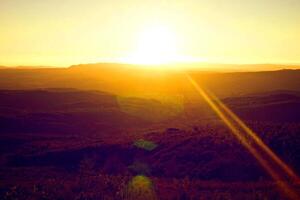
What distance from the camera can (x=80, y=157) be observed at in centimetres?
2975

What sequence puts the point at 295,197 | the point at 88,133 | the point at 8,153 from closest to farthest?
the point at 295,197
the point at 8,153
the point at 88,133

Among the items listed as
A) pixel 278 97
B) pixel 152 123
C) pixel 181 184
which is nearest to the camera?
pixel 181 184

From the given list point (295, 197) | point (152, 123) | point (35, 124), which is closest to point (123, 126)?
point (152, 123)

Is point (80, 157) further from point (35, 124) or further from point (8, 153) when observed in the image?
point (35, 124)

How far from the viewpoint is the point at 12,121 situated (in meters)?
48.9

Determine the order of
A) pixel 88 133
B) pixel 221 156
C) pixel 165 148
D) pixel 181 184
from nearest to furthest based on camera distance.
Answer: pixel 181 184 < pixel 221 156 < pixel 165 148 < pixel 88 133

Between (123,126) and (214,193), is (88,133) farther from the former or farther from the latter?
(214,193)

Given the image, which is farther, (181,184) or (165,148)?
(165,148)

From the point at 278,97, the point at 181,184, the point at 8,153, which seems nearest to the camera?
the point at 181,184

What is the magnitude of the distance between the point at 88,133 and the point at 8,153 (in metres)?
15.0

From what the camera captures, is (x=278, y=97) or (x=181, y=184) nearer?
(x=181, y=184)

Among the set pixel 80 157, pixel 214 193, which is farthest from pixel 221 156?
pixel 80 157

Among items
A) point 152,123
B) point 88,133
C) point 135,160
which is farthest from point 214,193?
point 152,123

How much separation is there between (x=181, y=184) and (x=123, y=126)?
109 feet
